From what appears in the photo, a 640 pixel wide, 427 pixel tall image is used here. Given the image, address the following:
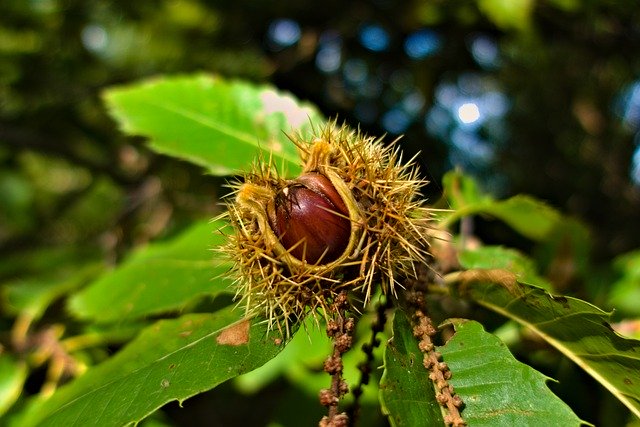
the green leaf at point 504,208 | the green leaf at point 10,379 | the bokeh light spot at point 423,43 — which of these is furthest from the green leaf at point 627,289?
the bokeh light spot at point 423,43

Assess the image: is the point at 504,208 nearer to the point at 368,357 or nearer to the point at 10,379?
the point at 368,357

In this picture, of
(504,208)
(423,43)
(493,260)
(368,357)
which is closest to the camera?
(368,357)

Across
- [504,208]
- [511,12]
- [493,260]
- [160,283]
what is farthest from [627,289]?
[160,283]

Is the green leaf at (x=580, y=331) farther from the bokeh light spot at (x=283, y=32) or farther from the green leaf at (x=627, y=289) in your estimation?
the bokeh light spot at (x=283, y=32)

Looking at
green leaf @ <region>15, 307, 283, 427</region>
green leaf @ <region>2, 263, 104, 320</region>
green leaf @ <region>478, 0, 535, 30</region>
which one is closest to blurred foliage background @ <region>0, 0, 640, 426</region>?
green leaf @ <region>478, 0, 535, 30</region>

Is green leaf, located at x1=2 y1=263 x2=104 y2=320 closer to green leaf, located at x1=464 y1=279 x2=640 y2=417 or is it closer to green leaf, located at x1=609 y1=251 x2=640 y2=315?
green leaf, located at x1=464 y1=279 x2=640 y2=417
